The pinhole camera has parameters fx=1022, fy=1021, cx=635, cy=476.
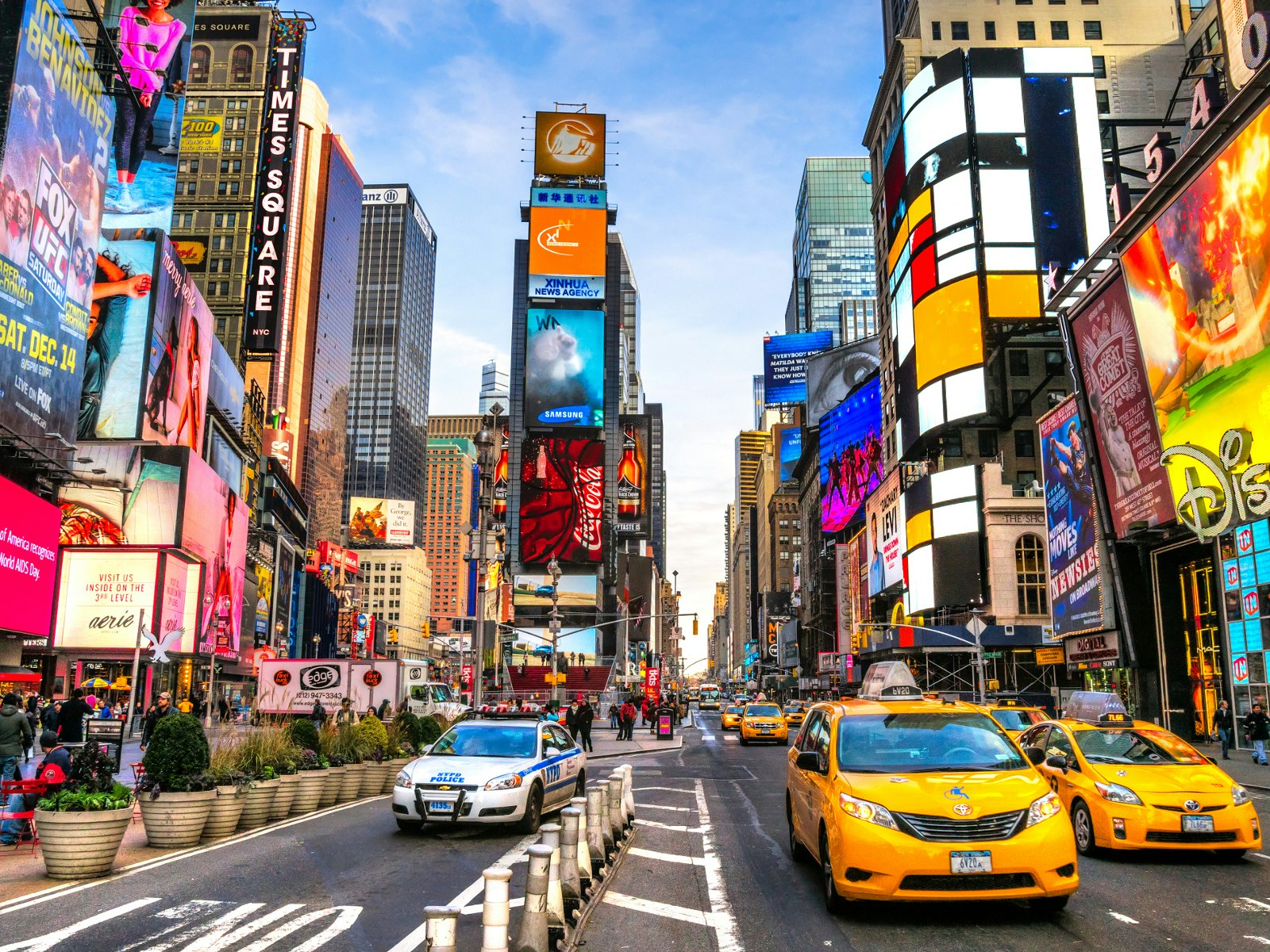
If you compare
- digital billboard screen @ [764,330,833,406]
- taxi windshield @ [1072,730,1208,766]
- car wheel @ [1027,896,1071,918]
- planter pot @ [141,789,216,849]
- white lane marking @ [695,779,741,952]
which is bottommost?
white lane marking @ [695,779,741,952]

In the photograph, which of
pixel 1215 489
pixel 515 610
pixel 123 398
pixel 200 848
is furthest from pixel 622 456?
pixel 200 848

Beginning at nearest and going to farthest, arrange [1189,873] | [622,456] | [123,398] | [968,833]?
[968,833], [1189,873], [123,398], [622,456]

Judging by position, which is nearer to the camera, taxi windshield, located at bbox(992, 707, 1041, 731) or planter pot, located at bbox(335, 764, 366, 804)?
planter pot, located at bbox(335, 764, 366, 804)

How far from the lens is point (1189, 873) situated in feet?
34.9

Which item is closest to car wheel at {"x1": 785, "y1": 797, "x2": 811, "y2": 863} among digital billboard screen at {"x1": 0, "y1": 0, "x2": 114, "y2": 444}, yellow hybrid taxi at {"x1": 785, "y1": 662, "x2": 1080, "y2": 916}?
yellow hybrid taxi at {"x1": 785, "y1": 662, "x2": 1080, "y2": 916}

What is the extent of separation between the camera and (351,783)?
A: 17.9 metres

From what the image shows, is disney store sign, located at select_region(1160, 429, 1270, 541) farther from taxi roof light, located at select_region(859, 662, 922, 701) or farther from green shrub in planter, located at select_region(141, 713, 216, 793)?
green shrub in planter, located at select_region(141, 713, 216, 793)

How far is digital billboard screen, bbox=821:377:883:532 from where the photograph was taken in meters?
97.2

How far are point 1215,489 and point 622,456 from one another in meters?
126

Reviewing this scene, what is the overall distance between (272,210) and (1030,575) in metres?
55.4

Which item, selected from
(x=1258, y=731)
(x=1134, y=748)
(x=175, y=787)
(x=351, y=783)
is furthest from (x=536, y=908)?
(x=1258, y=731)

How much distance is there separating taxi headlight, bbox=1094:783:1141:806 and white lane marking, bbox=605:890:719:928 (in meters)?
5.26

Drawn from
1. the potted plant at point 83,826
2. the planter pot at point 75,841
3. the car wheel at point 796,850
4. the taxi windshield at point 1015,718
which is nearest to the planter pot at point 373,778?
the potted plant at point 83,826

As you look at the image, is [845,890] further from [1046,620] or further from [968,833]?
[1046,620]
